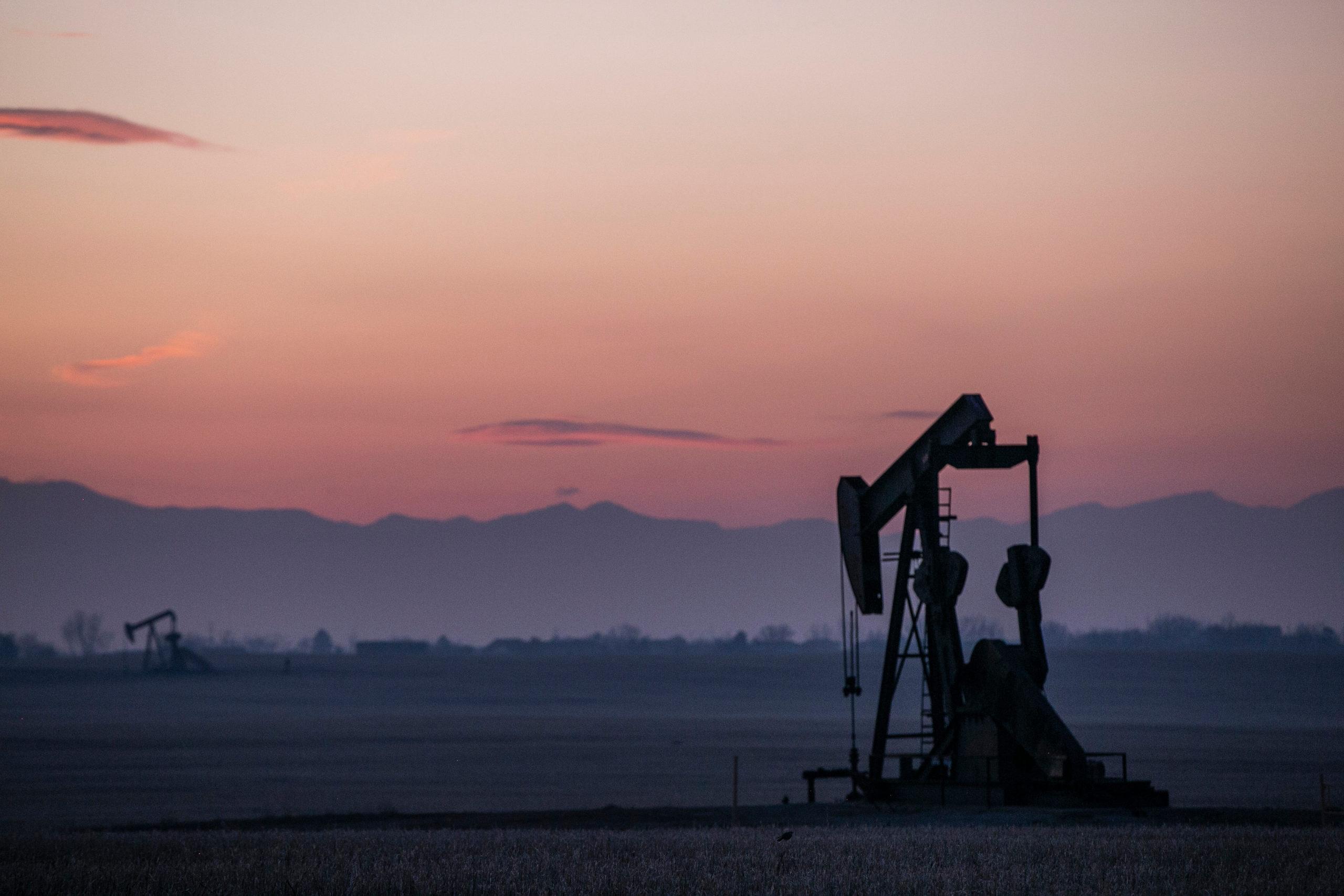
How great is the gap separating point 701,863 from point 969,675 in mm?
10545

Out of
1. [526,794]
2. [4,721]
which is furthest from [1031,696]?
[4,721]

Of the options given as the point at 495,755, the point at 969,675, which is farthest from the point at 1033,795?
the point at 495,755

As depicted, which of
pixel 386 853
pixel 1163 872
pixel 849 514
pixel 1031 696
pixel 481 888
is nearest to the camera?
pixel 481 888

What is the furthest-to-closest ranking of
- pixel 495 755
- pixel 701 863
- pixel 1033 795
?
pixel 495 755
pixel 1033 795
pixel 701 863

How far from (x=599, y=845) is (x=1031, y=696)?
890 centimetres

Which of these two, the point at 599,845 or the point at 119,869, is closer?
the point at 119,869

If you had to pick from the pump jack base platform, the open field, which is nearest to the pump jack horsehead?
the pump jack base platform

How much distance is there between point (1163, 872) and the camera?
1934 cm

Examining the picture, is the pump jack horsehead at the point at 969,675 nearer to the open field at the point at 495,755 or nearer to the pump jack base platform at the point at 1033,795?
the pump jack base platform at the point at 1033,795

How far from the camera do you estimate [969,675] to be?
30047mm

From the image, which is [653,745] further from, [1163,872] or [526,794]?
[1163,872]

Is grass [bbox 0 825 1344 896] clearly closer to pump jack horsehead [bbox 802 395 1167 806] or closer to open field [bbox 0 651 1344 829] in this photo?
pump jack horsehead [bbox 802 395 1167 806]

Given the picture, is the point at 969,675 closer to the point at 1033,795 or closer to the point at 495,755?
the point at 1033,795

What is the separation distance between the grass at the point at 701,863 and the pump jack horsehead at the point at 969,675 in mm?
3079
